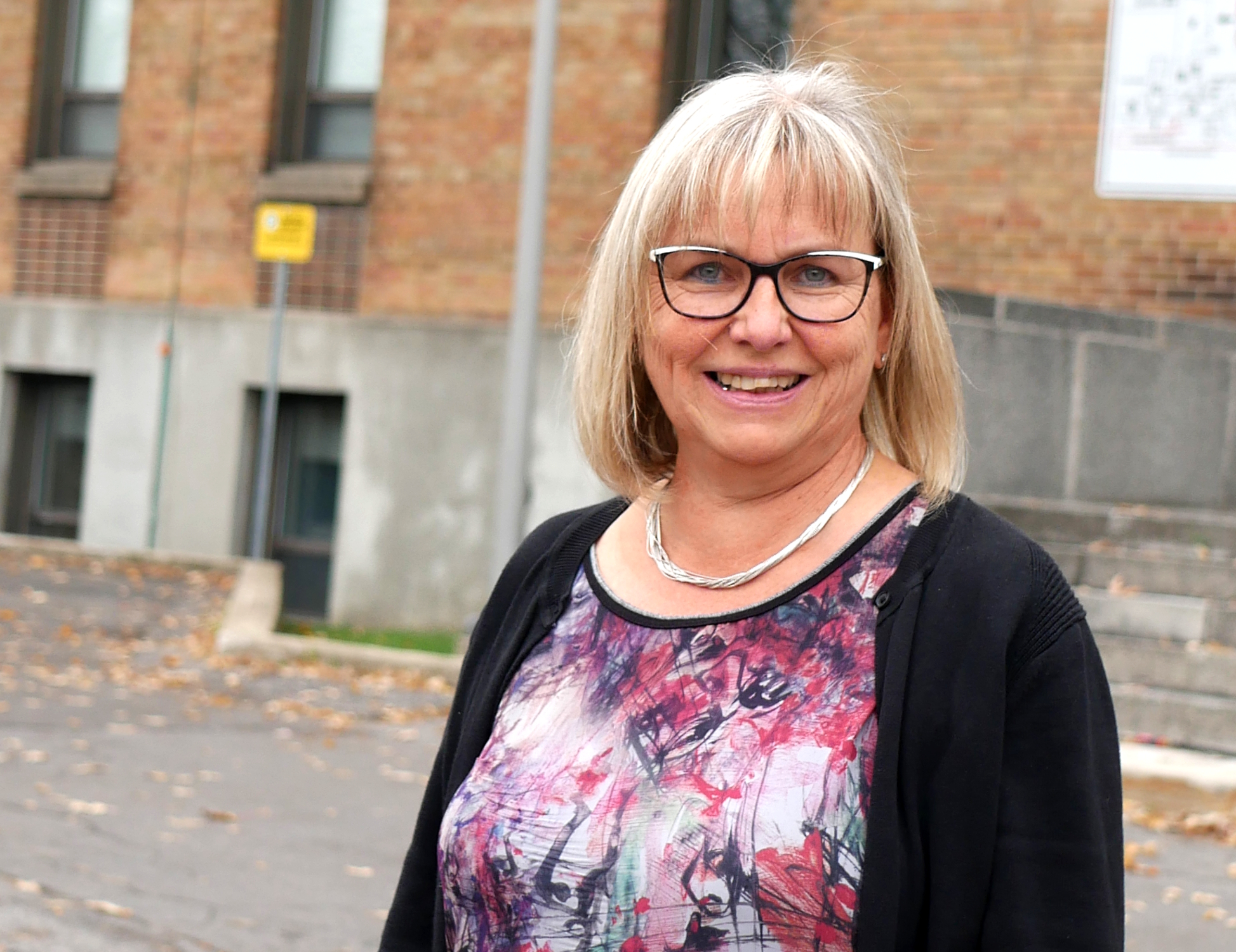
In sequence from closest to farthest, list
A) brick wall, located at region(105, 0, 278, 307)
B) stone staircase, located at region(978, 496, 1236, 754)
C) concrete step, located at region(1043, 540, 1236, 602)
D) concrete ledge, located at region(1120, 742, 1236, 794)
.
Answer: concrete ledge, located at region(1120, 742, 1236, 794)
stone staircase, located at region(978, 496, 1236, 754)
concrete step, located at region(1043, 540, 1236, 602)
brick wall, located at region(105, 0, 278, 307)

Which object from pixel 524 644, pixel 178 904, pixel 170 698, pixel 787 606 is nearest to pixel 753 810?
pixel 787 606

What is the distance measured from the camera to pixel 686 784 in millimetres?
1965

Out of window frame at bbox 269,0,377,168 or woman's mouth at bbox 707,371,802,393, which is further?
window frame at bbox 269,0,377,168

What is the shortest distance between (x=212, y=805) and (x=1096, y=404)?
A: 17.3 feet

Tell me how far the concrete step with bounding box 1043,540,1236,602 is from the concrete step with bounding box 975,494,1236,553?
87mm

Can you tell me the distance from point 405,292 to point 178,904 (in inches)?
330

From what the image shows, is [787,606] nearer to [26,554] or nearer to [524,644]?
[524,644]

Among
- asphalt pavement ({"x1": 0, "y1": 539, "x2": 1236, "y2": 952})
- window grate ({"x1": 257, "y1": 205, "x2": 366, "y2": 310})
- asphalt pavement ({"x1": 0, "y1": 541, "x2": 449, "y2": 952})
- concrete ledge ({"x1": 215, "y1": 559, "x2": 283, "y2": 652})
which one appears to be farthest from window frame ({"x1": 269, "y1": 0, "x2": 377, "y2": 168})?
asphalt pavement ({"x1": 0, "y1": 539, "x2": 1236, "y2": 952})

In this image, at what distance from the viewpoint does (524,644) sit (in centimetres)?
223

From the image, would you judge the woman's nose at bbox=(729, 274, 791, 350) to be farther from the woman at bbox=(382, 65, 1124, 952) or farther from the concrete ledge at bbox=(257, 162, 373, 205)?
the concrete ledge at bbox=(257, 162, 373, 205)

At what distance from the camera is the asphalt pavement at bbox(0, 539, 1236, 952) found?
5.27 meters

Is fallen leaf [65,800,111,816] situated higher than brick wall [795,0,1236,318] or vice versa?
brick wall [795,0,1236,318]

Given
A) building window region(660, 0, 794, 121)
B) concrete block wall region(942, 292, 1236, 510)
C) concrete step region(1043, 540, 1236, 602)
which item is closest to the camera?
concrete step region(1043, 540, 1236, 602)

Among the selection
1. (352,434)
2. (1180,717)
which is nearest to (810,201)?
(1180,717)
